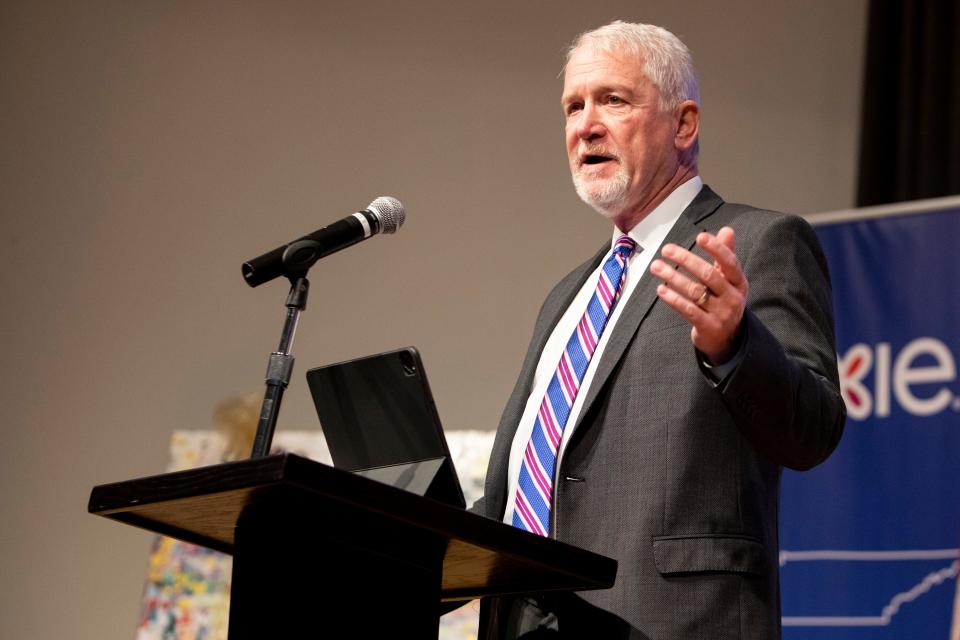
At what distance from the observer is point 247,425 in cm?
438

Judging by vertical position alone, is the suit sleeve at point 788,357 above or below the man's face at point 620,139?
below

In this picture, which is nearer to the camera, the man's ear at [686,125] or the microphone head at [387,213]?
the microphone head at [387,213]

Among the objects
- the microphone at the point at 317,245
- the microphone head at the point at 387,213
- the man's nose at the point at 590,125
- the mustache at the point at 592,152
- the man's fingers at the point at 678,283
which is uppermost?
the man's nose at the point at 590,125

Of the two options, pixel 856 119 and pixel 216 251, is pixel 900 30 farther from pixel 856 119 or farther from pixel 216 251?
pixel 216 251

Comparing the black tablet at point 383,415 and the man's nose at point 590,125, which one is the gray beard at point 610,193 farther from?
the black tablet at point 383,415

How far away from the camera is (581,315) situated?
2131mm

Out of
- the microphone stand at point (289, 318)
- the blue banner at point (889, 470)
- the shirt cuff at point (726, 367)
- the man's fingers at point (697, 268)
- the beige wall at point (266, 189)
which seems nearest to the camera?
the man's fingers at point (697, 268)

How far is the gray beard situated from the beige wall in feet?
6.97

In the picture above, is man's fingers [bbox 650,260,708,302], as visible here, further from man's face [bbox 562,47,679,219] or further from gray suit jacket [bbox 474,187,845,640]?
man's face [bbox 562,47,679,219]

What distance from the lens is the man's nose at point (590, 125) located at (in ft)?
→ 7.47

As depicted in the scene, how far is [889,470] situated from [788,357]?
Answer: 1842 millimetres

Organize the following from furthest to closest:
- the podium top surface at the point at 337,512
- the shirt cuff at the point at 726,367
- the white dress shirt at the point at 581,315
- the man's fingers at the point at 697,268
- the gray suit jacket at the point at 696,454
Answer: the white dress shirt at the point at 581,315
the gray suit jacket at the point at 696,454
the shirt cuff at the point at 726,367
the man's fingers at the point at 697,268
the podium top surface at the point at 337,512

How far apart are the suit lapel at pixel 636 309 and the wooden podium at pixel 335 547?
418mm

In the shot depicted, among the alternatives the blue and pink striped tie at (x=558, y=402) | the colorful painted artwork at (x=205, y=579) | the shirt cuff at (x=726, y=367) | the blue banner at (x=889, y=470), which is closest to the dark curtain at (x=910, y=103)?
the blue banner at (x=889, y=470)
